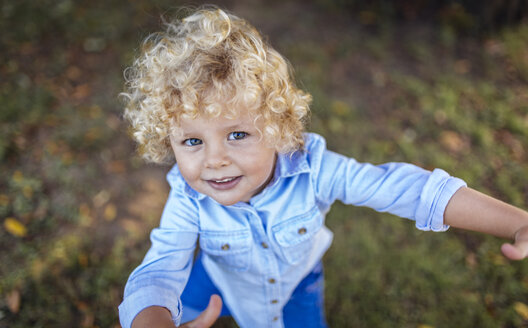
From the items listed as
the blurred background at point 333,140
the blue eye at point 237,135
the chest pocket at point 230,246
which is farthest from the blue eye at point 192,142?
the blurred background at point 333,140

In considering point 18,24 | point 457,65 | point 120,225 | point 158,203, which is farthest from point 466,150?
point 18,24

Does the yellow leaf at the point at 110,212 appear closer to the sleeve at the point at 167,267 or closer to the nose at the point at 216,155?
the sleeve at the point at 167,267

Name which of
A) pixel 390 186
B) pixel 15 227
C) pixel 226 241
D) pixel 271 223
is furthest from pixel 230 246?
pixel 15 227

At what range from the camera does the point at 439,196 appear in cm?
145

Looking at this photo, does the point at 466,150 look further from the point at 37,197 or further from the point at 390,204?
the point at 37,197

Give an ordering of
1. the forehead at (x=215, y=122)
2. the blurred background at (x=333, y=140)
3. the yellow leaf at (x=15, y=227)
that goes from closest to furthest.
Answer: the forehead at (x=215, y=122) → the blurred background at (x=333, y=140) → the yellow leaf at (x=15, y=227)

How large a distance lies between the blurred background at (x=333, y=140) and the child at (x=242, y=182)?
93cm

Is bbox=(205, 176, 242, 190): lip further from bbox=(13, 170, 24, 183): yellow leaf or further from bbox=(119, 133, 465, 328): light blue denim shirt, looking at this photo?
bbox=(13, 170, 24, 183): yellow leaf

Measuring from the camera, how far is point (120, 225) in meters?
2.85

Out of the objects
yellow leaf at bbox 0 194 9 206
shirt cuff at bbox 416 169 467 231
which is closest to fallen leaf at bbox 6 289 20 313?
yellow leaf at bbox 0 194 9 206

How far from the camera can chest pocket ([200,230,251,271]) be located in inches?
68.8

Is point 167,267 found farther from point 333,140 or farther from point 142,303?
point 333,140

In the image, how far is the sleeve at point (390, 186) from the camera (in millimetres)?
1463

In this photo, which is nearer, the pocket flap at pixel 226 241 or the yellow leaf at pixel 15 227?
the pocket flap at pixel 226 241
